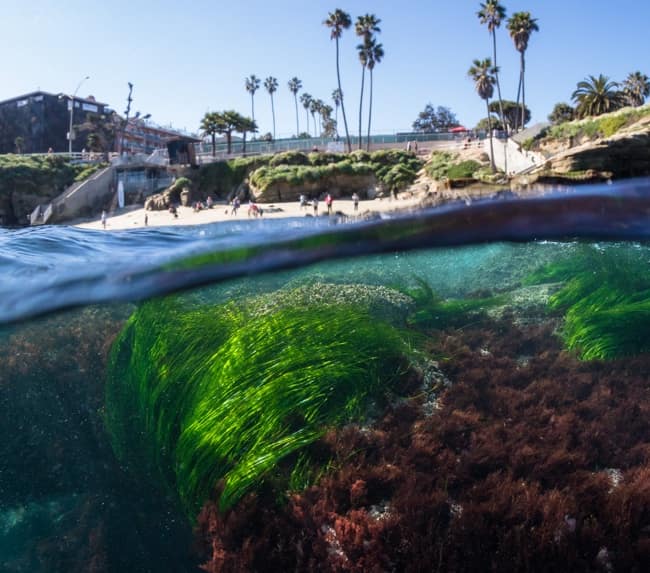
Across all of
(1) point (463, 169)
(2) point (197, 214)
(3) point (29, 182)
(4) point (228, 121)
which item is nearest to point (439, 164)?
(1) point (463, 169)

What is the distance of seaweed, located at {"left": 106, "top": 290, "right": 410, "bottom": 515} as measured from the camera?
4341 mm

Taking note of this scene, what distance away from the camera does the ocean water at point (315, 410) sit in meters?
3.77

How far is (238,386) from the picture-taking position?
4.86m

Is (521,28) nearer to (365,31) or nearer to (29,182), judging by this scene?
(365,31)

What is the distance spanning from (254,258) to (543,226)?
4.52 meters

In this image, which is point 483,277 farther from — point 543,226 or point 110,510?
point 110,510

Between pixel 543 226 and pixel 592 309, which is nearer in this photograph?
pixel 592 309

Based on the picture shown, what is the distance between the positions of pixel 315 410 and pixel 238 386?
82 centimetres

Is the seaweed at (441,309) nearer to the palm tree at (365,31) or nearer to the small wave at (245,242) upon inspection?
the small wave at (245,242)

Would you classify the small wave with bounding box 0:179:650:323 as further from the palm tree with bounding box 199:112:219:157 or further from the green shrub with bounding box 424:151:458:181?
the palm tree with bounding box 199:112:219:157

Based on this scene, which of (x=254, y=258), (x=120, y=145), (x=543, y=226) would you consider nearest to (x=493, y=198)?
(x=543, y=226)

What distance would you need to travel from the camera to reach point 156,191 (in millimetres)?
43406

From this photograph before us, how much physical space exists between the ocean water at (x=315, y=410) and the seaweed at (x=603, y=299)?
37 millimetres

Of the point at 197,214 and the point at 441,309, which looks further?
the point at 197,214
